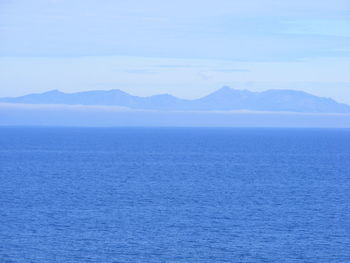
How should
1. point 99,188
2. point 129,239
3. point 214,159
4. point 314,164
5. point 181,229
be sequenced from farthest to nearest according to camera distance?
point 214,159 → point 314,164 → point 99,188 → point 181,229 → point 129,239

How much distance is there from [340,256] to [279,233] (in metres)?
5.85

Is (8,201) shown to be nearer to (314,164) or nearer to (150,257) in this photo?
(150,257)

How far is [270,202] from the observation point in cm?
5275

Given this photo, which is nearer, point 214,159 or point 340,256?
point 340,256

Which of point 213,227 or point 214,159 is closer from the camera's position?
point 213,227

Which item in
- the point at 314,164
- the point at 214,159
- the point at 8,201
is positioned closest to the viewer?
the point at 8,201

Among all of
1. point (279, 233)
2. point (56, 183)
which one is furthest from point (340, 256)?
point (56, 183)

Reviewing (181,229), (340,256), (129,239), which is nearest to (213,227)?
(181,229)

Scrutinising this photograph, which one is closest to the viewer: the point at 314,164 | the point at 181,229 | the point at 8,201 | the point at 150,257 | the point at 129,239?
the point at 150,257

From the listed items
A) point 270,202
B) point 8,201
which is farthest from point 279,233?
point 8,201

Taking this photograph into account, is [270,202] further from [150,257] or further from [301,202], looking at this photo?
[150,257]

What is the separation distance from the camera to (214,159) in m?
102

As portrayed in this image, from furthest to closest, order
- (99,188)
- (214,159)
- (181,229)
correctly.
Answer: (214,159), (99,188), (181,229)

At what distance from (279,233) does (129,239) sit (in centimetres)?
914
